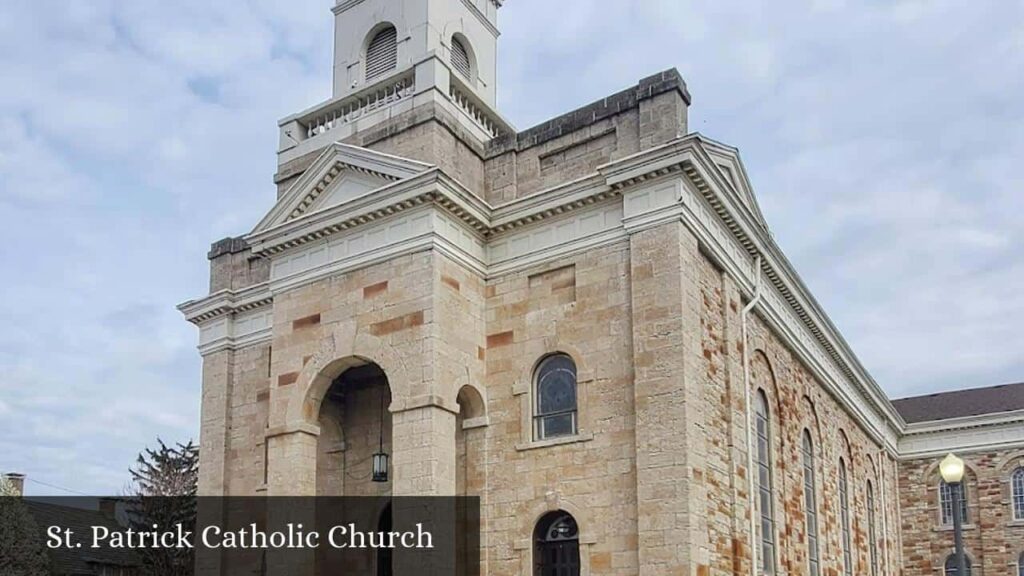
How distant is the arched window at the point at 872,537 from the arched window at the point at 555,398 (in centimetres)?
1768

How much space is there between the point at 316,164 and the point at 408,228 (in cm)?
269

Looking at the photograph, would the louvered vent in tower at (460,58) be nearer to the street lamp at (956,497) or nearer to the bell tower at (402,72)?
the bell tower at (402,72)

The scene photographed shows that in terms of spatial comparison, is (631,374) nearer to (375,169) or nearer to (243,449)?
(375,169)

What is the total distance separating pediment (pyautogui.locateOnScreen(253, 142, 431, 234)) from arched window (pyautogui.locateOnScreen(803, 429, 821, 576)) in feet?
41.0

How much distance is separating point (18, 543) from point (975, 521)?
32.0 metres

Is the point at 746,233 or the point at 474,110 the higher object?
the point at 474,110

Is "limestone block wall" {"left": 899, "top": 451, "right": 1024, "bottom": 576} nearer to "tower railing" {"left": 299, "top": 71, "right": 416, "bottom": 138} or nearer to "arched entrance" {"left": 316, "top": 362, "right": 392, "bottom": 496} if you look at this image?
"arched entrance" {"left": 316, "top": 362, "right": 392, "bottom": 496}

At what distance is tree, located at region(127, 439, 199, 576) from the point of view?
122 feet

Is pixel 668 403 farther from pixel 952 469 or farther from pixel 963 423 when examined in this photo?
pixel 963 423

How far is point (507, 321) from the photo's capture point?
59.3 feet

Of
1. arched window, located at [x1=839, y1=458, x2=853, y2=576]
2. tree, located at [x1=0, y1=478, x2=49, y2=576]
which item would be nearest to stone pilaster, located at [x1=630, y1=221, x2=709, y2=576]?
arched window, located at [x1=839, y1=458, x2=853, y2=576]

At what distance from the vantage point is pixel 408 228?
→ 57.9 feet

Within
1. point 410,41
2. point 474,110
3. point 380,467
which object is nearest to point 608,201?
point 474,110

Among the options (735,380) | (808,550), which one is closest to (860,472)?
(808,550)
